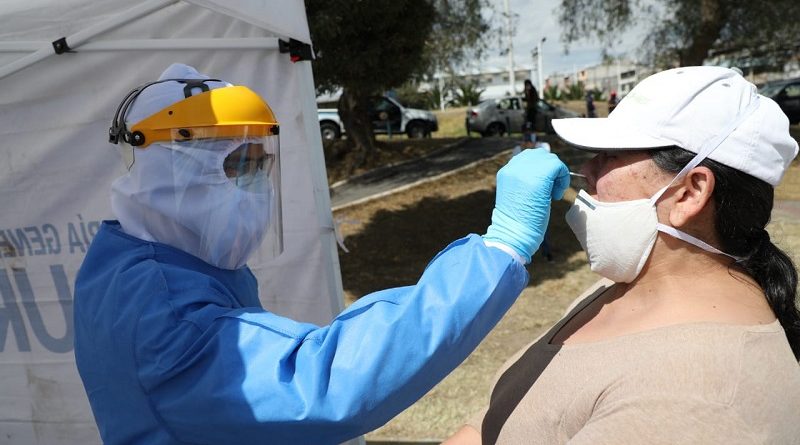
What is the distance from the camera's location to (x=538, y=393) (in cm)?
151

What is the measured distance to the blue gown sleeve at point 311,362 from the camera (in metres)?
1.26

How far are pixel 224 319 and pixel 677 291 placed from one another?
3.36 feet

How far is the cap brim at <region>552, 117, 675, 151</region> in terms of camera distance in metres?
1.48

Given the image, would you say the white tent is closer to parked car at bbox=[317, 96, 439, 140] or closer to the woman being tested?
the woman being tested

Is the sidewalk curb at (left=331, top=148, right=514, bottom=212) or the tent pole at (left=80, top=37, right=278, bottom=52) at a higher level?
the tent pole at (left=80, top=37, right=278, bottom=52)

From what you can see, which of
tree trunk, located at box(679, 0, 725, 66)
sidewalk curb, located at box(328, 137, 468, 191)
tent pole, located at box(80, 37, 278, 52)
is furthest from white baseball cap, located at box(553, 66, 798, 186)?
tree trunk, located at box(679, 0, 725, 66)

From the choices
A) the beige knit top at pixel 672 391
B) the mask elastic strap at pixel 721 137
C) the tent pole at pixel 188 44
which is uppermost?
the tent pole at pixel 188 44

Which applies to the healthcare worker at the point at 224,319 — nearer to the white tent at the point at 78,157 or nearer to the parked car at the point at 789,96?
the white tent at the point at 78,157

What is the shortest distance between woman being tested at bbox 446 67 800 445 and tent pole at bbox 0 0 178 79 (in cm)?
205

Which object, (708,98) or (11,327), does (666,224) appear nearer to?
(708,98)

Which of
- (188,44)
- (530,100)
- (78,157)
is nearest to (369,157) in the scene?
(530,100)

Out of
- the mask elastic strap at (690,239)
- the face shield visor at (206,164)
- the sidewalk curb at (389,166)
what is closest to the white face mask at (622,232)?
the mask elastic strap at (690,239)

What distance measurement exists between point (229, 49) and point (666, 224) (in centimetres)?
217

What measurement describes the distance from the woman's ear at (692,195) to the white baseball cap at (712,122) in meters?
0.05
